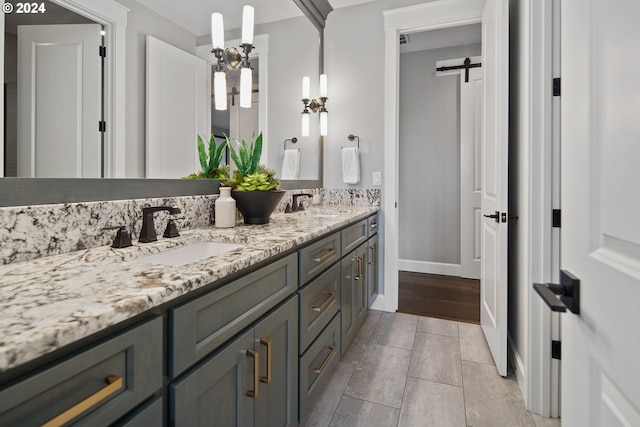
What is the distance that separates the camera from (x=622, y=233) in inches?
18.4

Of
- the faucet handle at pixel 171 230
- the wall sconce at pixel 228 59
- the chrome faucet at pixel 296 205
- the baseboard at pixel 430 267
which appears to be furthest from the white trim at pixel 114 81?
the baseboard at pixel 430 267

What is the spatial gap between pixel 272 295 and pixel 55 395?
64 cm

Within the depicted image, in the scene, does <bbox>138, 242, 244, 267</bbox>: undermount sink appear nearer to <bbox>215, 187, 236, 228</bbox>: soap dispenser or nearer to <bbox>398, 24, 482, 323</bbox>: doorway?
<bbox>215, 187, 236, 228</bbox>: soap dispenser

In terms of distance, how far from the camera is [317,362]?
1.51m

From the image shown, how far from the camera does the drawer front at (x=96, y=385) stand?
439 millimetres

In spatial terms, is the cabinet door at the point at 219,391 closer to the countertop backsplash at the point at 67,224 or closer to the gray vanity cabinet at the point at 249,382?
the gray vanity cabinet at the point at 249,382

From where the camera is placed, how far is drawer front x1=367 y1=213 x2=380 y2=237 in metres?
2.48

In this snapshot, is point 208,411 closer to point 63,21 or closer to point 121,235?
point 121,235

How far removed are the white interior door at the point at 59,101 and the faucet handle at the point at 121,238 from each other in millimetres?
198

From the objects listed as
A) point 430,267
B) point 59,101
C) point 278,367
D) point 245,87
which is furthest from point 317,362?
point 430,267

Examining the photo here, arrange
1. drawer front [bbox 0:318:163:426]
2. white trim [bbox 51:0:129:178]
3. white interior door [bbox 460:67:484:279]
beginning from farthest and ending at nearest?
white interior door [bbox 460:67:484:279] → white trim [bbox 51:0:129:178] → drawer front [bbox 0:318:163:426]

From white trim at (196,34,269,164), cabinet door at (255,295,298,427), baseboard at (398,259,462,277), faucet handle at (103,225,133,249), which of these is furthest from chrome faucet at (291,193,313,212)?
baseboard at (398,259,462,277)

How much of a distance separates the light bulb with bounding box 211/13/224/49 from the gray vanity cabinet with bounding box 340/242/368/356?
1270 mm

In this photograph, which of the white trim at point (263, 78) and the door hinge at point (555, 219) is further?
the white trim at point (263, 78)
